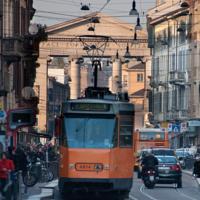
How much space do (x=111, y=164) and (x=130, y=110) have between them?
1823 millimetres

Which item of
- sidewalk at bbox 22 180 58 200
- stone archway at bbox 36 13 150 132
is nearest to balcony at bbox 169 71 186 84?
stone archway at bbox 36 13 150 132

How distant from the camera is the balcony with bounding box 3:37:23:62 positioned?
212 ft

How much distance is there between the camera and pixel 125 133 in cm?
4038

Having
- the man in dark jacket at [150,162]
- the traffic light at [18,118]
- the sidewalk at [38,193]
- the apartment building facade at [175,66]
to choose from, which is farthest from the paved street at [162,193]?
the apartment building facade at [175,66]

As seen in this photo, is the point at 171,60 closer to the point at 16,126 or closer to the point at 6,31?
the point at 6,31

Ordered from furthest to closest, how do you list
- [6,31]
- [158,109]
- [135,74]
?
[135,74], [158,109], [6,31]

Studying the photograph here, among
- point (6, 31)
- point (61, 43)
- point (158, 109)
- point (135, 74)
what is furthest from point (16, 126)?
point (135, 74)

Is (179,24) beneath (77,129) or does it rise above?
above

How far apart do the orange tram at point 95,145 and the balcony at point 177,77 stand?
6915 centimetres

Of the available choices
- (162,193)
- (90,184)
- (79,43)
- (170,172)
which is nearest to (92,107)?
(90,184)

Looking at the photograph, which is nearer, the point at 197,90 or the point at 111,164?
the point at 111,164

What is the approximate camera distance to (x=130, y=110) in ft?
133

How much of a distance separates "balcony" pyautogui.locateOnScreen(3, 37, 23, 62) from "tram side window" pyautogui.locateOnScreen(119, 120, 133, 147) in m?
24.6

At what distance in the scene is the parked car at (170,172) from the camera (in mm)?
56281
